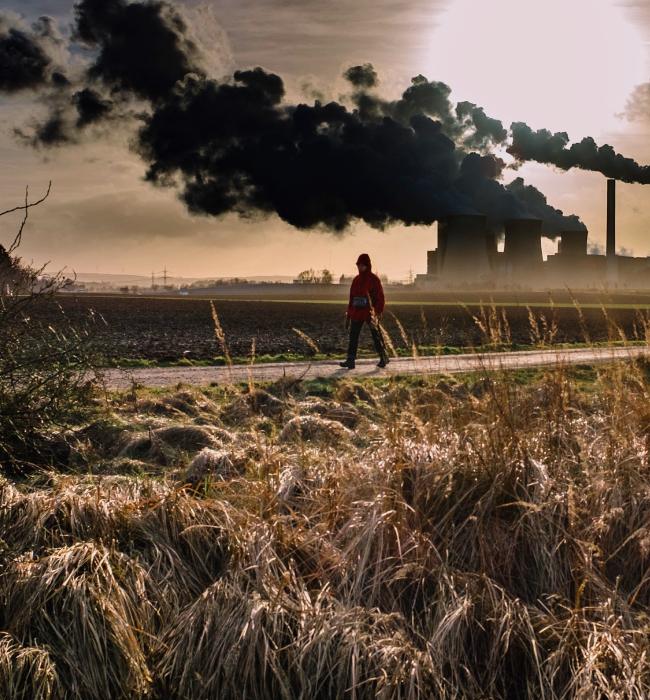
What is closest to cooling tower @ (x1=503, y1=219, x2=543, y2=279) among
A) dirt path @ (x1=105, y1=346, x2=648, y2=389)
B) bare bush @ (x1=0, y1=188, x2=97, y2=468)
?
dirt path @ (x1=105, y1=346, x2=648, y2=389)

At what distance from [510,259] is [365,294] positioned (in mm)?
99794

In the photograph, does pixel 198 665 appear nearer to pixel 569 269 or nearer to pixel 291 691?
pixel 291 691

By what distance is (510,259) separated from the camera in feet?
371

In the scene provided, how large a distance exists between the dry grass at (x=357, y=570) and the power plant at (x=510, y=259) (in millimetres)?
99317

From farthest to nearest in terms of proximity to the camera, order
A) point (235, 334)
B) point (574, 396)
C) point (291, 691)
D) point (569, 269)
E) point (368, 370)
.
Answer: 1. point (569, 269)
2. point (235, 334)
3. point (368, 370)
4. point (574, 396)
5. point (291, 691)

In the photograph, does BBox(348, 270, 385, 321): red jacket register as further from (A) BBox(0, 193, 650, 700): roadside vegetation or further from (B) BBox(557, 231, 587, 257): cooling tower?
(B) BBox(557, 231, 587, 257): cooling tower

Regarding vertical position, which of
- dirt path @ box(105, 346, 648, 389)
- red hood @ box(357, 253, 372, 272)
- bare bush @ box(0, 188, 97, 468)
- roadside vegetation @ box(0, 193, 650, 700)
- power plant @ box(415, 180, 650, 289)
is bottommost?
roadside vegetation @ box(0, 193, 650, 700)

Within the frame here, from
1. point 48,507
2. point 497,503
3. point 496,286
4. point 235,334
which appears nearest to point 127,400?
point 48,507

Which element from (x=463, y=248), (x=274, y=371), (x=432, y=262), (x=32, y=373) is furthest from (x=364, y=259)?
(x=432, y=262)

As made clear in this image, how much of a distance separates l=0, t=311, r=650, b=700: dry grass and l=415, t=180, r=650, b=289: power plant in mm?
99317

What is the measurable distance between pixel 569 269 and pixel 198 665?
384 feet

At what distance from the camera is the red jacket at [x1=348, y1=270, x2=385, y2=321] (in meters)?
16.4

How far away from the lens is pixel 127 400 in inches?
472

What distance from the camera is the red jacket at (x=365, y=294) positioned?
1638 cm
